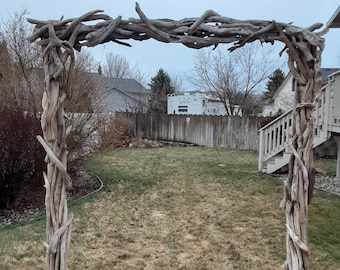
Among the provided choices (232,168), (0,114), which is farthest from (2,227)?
(232,168)

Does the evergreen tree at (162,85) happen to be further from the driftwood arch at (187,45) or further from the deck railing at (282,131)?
the driftwood arch at (187,45)

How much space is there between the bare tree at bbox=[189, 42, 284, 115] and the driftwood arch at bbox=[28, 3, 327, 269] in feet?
56.1

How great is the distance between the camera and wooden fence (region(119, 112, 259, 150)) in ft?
45.1

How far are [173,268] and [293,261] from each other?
1.83m

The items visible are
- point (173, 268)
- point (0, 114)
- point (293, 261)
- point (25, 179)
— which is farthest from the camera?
point (25, 179)

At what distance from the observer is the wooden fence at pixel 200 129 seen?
45.1ft

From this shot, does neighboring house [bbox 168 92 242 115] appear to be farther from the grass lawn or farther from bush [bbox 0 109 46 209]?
bush [bbox 0 109 46 209]

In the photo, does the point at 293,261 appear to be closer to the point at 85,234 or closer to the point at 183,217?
the point at 85,234

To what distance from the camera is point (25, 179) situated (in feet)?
15.2

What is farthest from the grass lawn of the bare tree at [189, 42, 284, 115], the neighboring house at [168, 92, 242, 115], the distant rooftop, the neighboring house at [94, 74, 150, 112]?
the neighboring house at [168, 92, 242, 115]

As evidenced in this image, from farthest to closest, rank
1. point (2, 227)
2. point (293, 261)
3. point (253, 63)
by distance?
point (253, 63) < point (2, 227) < point (293, 261)

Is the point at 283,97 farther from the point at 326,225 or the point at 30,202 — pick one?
the point at 30,202

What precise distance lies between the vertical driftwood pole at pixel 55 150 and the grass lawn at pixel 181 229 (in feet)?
5.77

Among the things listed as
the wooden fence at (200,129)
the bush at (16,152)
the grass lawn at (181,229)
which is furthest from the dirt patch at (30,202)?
the wooden fence at (200,129)
